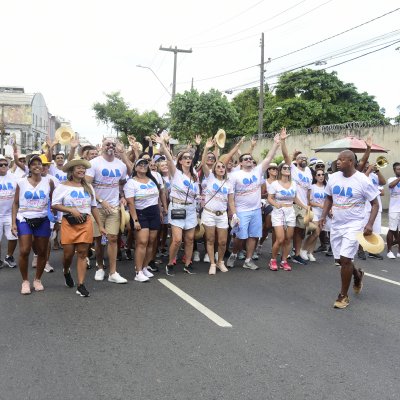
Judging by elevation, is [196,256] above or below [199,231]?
below

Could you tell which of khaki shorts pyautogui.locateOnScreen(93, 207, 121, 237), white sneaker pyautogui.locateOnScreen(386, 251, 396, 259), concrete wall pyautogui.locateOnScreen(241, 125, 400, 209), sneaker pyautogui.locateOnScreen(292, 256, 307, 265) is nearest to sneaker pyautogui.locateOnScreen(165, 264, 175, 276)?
khaki shorts pyautogui.locateOnScreen(93, 207, 121, 237)

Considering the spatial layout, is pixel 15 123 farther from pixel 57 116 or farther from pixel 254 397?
pixel 254 397

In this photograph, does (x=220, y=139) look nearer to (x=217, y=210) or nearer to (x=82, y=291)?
(x=217, y=210)

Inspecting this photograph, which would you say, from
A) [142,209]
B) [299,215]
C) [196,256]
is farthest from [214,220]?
[299,215]

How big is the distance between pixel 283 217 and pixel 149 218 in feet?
7.62

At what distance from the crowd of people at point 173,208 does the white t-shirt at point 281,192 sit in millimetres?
20

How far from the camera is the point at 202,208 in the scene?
7836 millimetres

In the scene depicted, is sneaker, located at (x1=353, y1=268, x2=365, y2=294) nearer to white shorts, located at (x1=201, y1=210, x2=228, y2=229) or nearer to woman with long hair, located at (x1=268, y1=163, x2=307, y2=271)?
woman with long hair, located at (x1=268, y1=163, x2=307, y2=271)

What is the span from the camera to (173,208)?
7.36 m

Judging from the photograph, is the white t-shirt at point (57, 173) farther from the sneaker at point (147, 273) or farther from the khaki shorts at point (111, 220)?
the sneaker at point (147, 273)

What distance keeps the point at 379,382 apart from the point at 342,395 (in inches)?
16.9

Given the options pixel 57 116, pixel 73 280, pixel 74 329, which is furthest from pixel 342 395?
pixel 57 116

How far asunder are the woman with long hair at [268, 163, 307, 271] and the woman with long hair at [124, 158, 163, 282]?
6.84ft

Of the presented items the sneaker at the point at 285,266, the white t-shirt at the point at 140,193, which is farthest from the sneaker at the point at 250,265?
the white t-shirt at the point at 140,193
